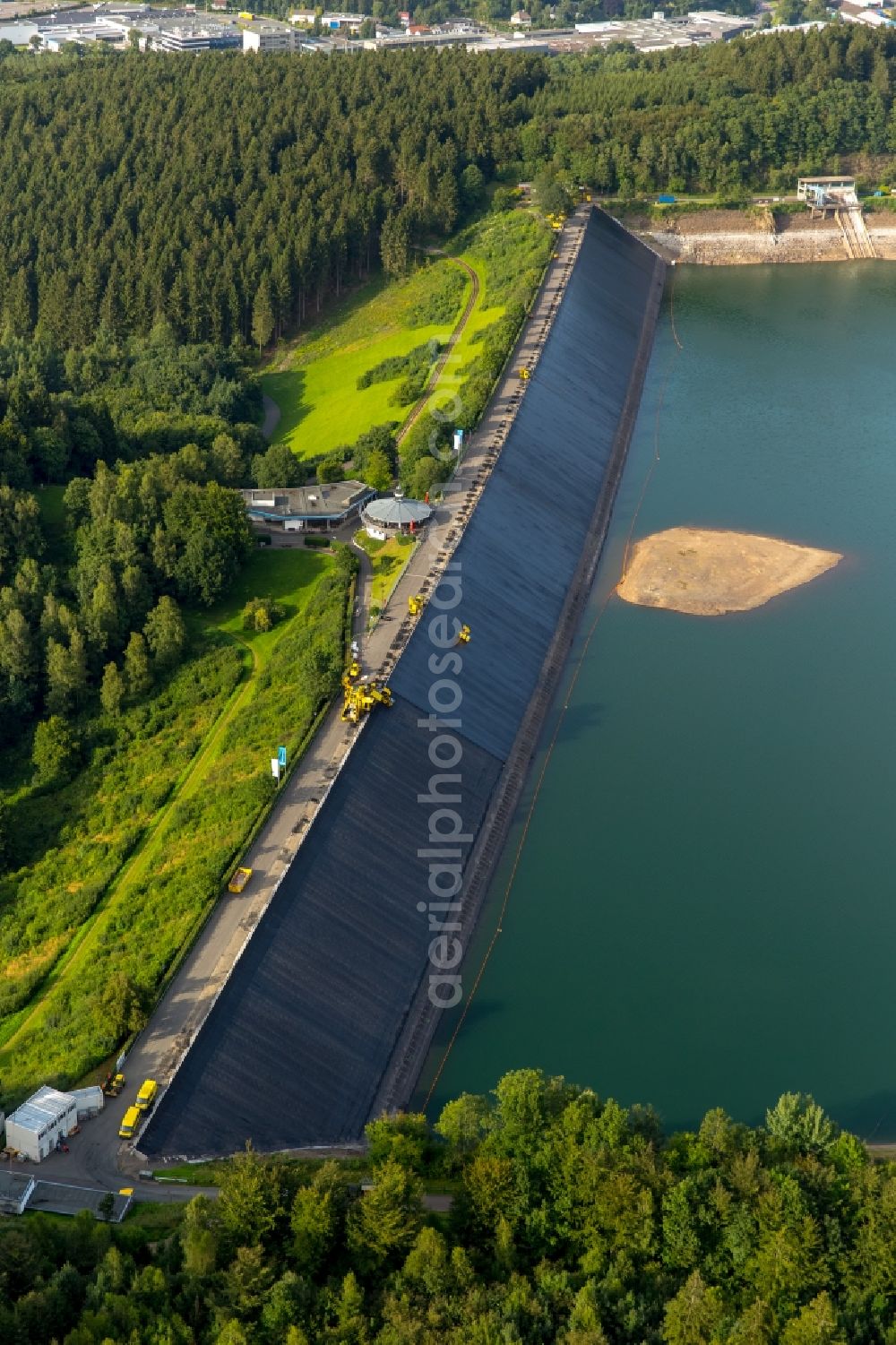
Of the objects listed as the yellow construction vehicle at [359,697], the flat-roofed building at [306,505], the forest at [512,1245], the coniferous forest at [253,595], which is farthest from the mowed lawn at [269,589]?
the forest at [512,1245]

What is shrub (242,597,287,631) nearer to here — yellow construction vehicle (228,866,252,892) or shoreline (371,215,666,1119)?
shoreline (371,215,666,1119)

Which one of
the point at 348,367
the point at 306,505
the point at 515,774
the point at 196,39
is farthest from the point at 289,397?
the point at 196,39

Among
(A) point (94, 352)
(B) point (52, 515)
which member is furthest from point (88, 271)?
(B) point (52, 515)

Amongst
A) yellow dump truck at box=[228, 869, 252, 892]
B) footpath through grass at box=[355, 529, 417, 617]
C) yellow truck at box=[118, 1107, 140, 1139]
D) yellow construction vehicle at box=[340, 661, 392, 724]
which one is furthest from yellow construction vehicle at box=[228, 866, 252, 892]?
footpath through grass at box=[355, 529, 417, 617]

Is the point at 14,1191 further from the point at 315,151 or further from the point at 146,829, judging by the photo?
the point at 315,151

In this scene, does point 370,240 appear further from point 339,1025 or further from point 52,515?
point 339,1025

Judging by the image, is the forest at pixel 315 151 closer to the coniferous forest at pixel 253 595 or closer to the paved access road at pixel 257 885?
the coniferous forest at pixel 253 595
